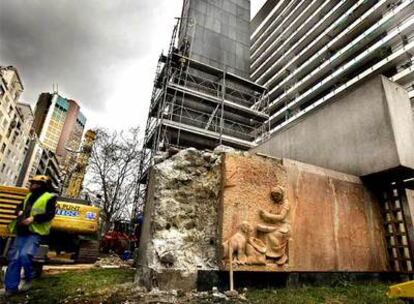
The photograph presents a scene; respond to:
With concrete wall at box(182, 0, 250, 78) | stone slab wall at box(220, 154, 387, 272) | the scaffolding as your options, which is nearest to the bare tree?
the scaffolding

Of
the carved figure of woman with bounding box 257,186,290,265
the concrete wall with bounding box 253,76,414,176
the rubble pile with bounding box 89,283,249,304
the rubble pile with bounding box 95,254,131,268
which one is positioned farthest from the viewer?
the rubble pile with bounding box 95,254,131,268

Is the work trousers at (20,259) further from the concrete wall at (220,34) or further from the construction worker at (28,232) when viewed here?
the concrete wall at (220,34)

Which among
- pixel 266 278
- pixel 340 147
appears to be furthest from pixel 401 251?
pixel 266 278

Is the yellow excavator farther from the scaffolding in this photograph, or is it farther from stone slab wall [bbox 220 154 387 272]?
the scaffolding

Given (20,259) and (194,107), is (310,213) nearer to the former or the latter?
(20,259)

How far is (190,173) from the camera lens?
574cm

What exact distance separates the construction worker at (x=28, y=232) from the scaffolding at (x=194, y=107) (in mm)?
15454

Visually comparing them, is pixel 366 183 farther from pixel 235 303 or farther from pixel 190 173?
pixel 235 303

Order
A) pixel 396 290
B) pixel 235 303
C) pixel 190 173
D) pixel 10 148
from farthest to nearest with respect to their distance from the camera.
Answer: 1. pixel 10 148
2. pixel 190 173
3. pixel 235 303
4. pixel 396 290

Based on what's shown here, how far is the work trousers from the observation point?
377 centimetres

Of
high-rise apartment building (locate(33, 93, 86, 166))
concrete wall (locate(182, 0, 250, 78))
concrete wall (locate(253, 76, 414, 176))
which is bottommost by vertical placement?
concrete wall (locate(253, 76, 414, 176))

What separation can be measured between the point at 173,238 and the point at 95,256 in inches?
205

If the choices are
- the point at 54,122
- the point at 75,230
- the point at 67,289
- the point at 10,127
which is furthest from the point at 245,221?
the point at 54,122

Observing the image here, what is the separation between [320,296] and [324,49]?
36488 mm
